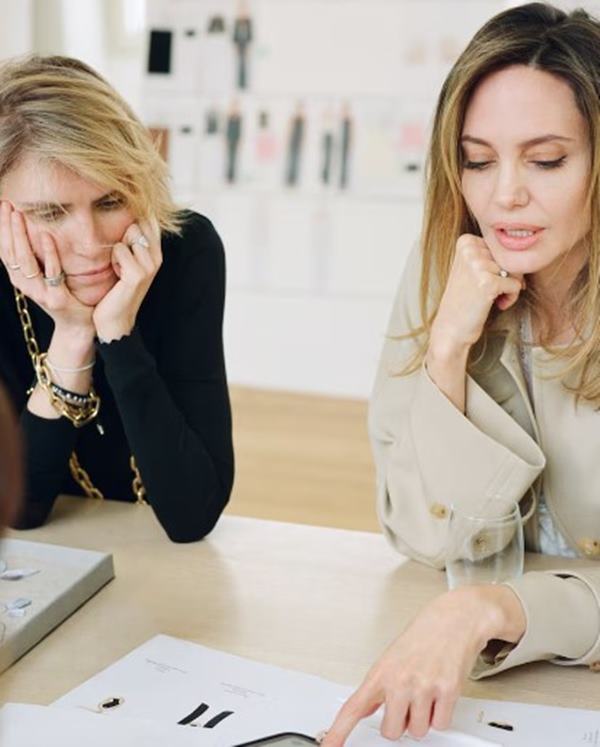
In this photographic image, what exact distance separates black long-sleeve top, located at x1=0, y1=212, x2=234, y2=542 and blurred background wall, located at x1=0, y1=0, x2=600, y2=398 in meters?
2.93

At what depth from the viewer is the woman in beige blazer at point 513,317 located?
1.52 metres

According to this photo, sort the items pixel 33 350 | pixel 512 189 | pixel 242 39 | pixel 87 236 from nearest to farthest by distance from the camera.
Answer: pixel 512 189 < pixel 87 236 < pixel 33 350 < pixel 242 39

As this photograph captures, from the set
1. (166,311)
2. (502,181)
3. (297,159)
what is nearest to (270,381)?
(297,159)

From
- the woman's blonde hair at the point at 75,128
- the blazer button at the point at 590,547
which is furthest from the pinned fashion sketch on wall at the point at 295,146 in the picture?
the blazer button at the point at 590,547

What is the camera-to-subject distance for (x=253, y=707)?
3.68ft

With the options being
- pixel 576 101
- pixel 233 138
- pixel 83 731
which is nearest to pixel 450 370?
pixel 576 101

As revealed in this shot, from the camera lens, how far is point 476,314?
1.59 m

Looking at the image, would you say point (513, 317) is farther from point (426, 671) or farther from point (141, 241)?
point (426, 671)

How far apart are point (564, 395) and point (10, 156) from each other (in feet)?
2.64

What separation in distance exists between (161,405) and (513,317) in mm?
506

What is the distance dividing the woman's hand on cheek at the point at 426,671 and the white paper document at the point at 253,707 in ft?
0.07

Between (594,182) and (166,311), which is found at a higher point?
(594,182)

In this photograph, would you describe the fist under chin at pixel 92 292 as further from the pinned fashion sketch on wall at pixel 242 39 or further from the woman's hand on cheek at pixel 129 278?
the pinned fashion sketch on wall at pixel 242 39

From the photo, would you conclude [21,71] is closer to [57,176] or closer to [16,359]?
[57,176]
